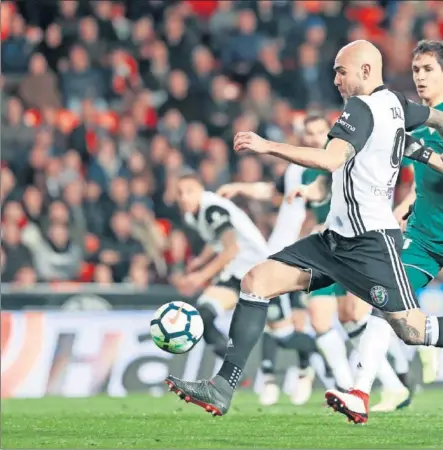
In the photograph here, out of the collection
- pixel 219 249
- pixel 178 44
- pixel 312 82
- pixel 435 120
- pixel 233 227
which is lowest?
pixel 219 249

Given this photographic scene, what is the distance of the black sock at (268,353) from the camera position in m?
12.9

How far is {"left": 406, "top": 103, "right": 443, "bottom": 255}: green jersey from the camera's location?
9594 millimetres

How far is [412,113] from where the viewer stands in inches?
332

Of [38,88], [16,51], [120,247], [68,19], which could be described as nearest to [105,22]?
[68,19]

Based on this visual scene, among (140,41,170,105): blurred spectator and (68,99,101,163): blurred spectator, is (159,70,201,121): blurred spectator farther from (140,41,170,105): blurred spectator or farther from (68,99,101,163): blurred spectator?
(68,99,101,163): blurred spectator

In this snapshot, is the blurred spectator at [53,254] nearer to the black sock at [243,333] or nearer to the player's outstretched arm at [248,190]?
the player's outstretched arm at [248,190]

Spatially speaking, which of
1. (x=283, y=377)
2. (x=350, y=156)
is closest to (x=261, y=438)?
(x=350, y=156)

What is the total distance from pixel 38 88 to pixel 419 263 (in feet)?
33.2

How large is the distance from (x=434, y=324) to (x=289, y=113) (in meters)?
10.9

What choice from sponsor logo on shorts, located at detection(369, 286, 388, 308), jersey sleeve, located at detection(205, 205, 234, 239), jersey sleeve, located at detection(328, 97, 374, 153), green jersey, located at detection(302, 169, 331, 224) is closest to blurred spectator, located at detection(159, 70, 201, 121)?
green jersey, located at detection(302, 169, 331, 224)

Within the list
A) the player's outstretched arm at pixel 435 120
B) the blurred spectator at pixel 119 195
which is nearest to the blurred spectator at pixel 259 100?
the blurred spectator at pixel 119 195

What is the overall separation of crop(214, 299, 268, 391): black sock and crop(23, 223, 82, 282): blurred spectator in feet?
26.2

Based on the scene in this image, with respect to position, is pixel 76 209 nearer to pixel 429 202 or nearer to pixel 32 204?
pixel 32 204

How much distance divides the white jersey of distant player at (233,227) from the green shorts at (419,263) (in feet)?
8.05
